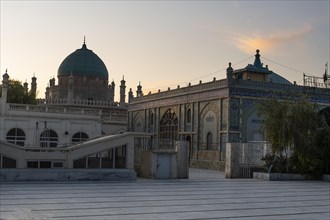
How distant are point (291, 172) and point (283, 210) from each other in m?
10.9

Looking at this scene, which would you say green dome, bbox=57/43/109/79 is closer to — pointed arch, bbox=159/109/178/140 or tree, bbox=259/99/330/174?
pointed arch, bbox=159/109/178/140

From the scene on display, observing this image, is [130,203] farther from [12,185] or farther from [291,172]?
[291,172]

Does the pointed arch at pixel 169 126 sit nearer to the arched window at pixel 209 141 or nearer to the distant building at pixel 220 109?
the distant building at pixel 220 109

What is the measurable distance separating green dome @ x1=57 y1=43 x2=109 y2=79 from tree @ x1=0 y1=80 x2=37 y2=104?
6.10 m

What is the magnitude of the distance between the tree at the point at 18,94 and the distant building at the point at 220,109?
19.1m

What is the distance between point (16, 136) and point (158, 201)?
28.6 metres

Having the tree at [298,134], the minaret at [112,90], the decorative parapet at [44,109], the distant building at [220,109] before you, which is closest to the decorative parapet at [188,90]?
the distant building at [220,109]

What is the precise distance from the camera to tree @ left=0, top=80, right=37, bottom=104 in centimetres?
4909

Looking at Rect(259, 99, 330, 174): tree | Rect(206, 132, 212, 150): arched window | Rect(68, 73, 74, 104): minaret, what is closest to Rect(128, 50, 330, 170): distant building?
Rect(206, 132, 212, 150): arched window

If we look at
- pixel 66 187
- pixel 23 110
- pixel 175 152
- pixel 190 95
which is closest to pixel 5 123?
pixel 23 110

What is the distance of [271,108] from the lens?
2200 cm

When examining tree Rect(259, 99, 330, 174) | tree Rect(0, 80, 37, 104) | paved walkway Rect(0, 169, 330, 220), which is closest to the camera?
paved walkway Rect(0, 169, 330, 220)

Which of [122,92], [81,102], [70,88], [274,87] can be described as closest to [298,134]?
[274,87]

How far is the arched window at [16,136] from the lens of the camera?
37.8m
